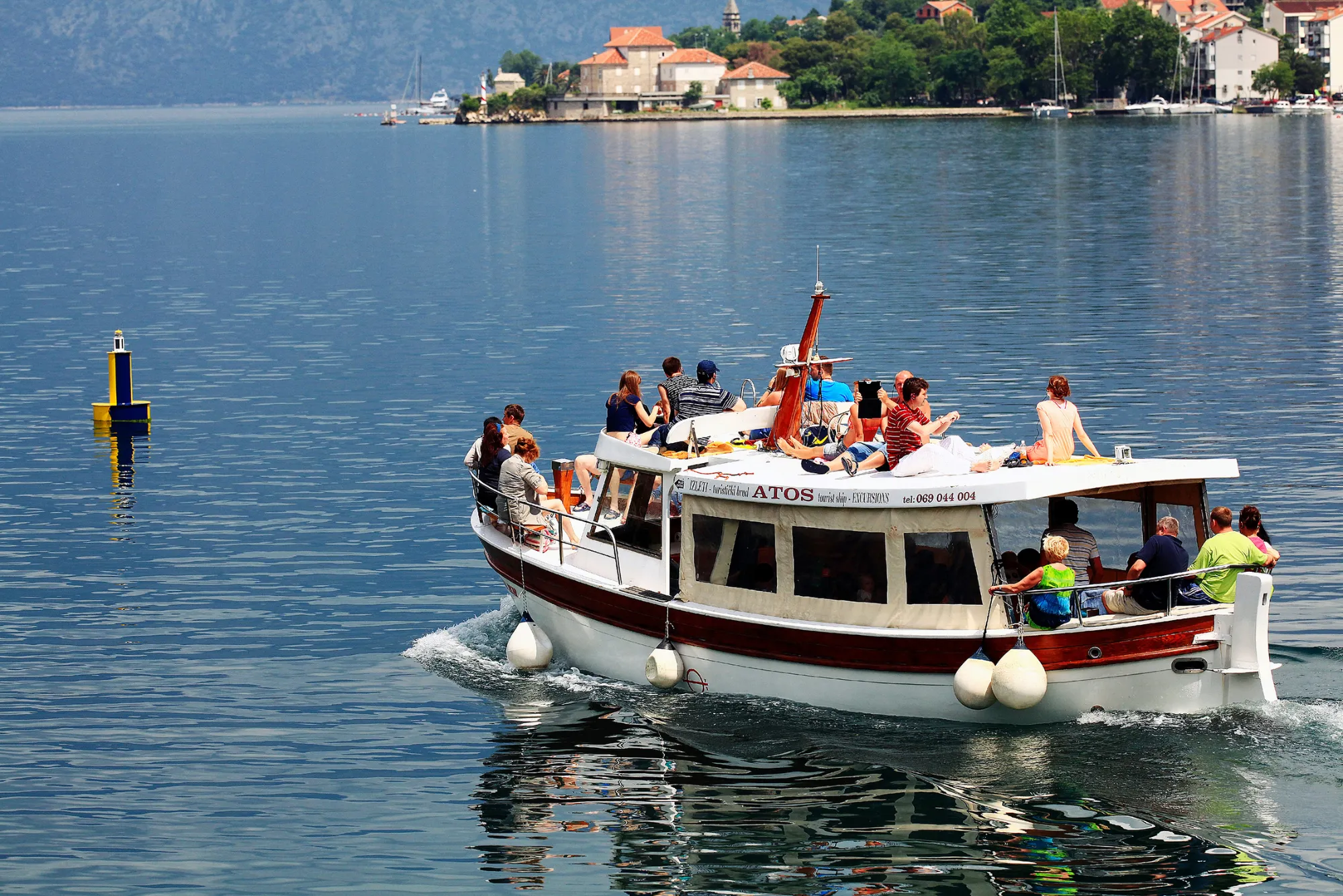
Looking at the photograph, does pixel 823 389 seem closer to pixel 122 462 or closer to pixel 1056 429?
pixel 1056 429

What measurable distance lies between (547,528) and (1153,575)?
7830mm

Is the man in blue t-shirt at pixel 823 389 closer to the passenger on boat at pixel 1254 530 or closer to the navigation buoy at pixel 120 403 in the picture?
the passenger on boat at pixel 1254 530

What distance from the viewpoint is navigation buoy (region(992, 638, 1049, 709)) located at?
1762 cm

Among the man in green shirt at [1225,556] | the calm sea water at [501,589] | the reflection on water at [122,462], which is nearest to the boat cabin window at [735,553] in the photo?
the calm sea water at [501,589]

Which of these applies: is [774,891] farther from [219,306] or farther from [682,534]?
[219,306]

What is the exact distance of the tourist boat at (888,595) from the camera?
17.8 m

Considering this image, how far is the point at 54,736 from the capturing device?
1995 centimetres

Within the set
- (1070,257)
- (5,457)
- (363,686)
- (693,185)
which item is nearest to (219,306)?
(5,457)

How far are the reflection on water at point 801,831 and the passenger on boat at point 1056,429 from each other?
154 inches

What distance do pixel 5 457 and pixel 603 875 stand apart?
23966 mm

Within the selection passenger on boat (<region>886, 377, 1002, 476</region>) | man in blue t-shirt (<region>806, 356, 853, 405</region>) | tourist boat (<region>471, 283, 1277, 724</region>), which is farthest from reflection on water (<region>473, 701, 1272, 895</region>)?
man in blue t-shirt (<region>806, 356, 853, 405</region>)

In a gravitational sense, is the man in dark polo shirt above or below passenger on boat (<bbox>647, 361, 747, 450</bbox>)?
below

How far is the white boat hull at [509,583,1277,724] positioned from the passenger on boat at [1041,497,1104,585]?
1405 millimetres

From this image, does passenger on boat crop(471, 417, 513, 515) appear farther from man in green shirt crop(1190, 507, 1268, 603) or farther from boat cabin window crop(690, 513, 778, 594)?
man in green shirt crop(1190, 507, 1268, 603)
